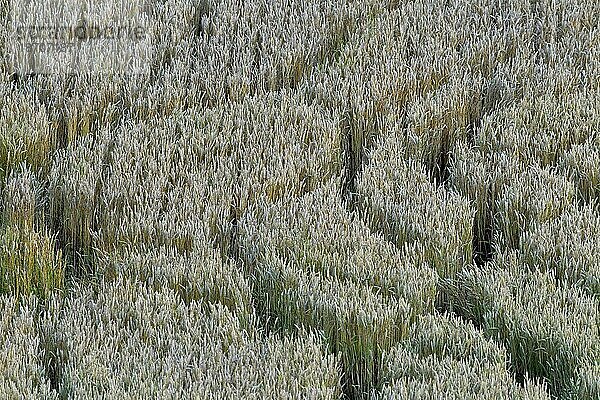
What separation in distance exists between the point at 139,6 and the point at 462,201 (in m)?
1.78

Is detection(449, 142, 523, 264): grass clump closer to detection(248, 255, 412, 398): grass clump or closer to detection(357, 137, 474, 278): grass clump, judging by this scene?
detection(357, 137, 474, 278): grass clump

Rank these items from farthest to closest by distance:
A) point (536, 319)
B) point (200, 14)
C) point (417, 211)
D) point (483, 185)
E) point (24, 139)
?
point (200, 14) < point (24, 139) < point (483, 185) < point (417, 211) < point (536, 319)

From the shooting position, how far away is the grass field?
197 cm

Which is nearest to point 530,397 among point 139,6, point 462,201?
point 462,201

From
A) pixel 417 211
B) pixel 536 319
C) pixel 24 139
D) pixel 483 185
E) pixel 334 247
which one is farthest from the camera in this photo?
pixel 24 139

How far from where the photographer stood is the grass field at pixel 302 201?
6.45ft

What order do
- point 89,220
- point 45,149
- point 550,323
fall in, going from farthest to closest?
1. point 45,149
2. point 89,220
3. point 550,323

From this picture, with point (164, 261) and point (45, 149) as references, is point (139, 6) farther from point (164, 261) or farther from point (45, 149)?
point (164, 261)

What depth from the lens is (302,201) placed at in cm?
253

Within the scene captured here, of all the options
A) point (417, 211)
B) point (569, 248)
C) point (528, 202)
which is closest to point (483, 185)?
point (528, 202)

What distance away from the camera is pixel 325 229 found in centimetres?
239

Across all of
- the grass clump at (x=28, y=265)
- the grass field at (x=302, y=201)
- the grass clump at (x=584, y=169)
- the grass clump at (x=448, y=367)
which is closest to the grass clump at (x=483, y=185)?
the grass field at (x=302, y=201)

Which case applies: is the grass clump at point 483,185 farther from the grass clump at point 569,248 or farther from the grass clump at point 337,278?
the grass clump at point 337,278

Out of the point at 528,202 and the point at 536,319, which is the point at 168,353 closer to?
the point at 536,319
